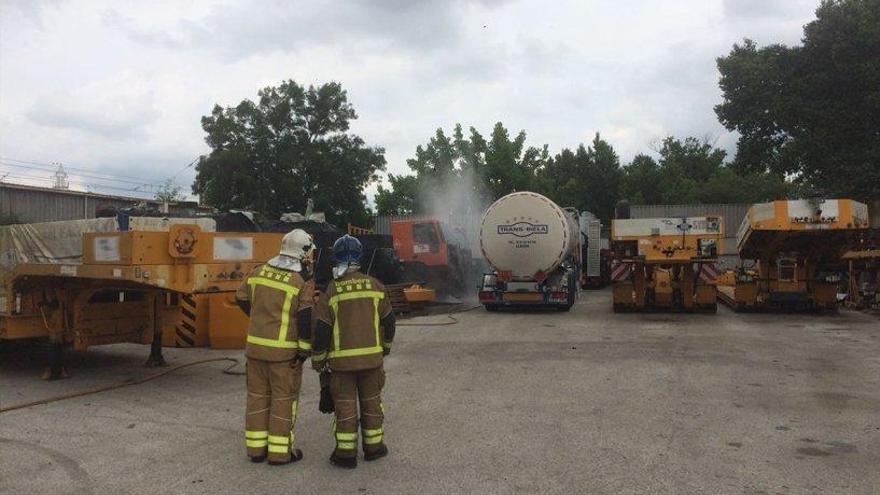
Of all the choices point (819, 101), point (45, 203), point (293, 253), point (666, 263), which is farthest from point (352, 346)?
point (45, 203)

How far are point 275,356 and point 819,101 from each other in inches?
1044

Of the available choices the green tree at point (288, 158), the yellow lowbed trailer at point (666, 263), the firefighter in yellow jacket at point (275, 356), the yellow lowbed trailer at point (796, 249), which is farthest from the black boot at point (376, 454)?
the green tree at point (288, 158)

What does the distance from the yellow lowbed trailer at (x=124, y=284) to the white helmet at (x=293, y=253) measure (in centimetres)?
215

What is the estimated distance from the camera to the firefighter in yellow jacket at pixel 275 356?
5.12m

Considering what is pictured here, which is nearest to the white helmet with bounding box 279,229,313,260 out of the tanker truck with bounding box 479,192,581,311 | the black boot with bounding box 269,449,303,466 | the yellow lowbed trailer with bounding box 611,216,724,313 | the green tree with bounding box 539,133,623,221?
the black boot with bounding box 269,449,303,466

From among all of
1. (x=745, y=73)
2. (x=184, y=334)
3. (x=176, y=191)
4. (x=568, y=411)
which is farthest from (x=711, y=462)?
(x=176, y=191)

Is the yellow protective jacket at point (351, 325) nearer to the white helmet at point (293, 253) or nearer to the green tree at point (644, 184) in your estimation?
the white helmet at point (293, 253)

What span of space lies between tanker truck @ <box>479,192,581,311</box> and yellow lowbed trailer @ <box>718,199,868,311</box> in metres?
4.16

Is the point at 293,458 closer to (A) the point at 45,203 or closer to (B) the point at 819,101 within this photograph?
(B) the point at 819,101

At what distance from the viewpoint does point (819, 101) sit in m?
25.8

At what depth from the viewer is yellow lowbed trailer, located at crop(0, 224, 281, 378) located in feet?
22.8

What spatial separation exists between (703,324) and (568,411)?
27.5 ft

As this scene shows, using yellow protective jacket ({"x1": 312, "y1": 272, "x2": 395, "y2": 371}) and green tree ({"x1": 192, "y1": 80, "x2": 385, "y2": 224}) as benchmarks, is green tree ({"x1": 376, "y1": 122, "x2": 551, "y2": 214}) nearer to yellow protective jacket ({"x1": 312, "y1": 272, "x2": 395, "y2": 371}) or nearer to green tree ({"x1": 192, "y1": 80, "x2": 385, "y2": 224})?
green tree ({"x1": 192, "y1": 80, "x2": 385, "y2": 224})

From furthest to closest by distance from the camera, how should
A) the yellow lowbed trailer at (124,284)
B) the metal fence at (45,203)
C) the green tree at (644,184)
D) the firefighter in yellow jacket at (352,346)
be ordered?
1. the green tree at (644,184)
2. the metal fence at (45,203)
3. the yellow lowbed trailer at (124,284)
4. the firefighter in yellow jacket at (352,346)
